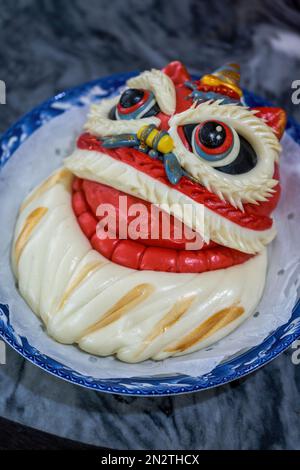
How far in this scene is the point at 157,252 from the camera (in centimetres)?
183

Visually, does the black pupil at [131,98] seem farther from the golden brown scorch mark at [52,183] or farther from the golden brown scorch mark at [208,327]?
the golden brown scorch mark at [208,327]

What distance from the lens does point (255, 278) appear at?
6.18 ft

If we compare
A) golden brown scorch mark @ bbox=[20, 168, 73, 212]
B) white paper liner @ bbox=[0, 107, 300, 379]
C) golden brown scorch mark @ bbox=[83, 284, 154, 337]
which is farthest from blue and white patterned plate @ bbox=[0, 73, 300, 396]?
golden brown scorch mark @ bbox=[20, 168, 73, 212]

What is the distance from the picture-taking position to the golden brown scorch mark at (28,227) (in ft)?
6.31

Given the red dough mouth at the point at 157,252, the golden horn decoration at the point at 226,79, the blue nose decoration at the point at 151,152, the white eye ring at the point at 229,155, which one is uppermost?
the golden horn decoration at the point at 226,79

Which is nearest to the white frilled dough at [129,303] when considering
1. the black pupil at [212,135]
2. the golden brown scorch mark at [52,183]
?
the golden brown scorch mark at [52,183]

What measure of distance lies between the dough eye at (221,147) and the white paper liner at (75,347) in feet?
1.20

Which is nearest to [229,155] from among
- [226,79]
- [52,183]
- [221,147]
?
[221,147]

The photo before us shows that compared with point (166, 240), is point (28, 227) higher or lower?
lower

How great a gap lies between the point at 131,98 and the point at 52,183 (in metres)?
0.41

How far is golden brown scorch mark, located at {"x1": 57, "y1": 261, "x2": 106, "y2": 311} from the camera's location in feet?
5.84

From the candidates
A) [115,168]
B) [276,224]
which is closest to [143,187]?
[115,168]

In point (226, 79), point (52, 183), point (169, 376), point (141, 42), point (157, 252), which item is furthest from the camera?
point (141, 42)

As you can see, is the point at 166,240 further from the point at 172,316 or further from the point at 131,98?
the point at 131,98
